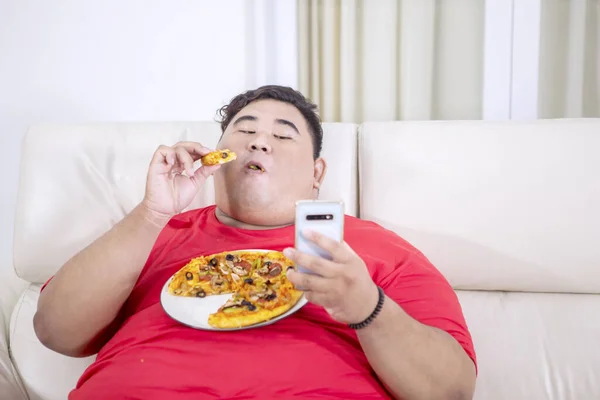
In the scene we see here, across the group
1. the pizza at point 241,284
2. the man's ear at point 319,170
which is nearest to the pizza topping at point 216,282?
the pizza at point 241,284

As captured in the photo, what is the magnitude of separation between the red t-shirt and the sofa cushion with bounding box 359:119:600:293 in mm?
378

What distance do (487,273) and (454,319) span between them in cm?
56

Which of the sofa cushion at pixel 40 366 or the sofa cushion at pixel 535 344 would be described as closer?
the sofa cushion at pixel 535 344

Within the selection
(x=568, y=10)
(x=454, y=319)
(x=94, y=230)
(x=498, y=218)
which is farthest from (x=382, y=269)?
(x=568, y=10)

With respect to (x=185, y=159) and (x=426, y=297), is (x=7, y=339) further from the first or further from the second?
(x=426, y=297)

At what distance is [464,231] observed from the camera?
1450mm

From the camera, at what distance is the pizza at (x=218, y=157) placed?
1.16 m

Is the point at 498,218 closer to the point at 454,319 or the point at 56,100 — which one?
the point at 454,319

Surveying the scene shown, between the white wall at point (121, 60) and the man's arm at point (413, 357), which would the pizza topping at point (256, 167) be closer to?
the man's arm at point (413, 357)

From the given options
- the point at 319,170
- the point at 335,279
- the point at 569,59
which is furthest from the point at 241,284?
the point at 569,59

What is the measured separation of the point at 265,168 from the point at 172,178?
229 millimetres

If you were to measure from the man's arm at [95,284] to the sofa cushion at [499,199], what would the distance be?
73cm

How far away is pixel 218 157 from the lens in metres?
1.17

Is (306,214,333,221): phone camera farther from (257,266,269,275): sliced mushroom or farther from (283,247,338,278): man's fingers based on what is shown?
(257,266,269,275): sliced mushroom
